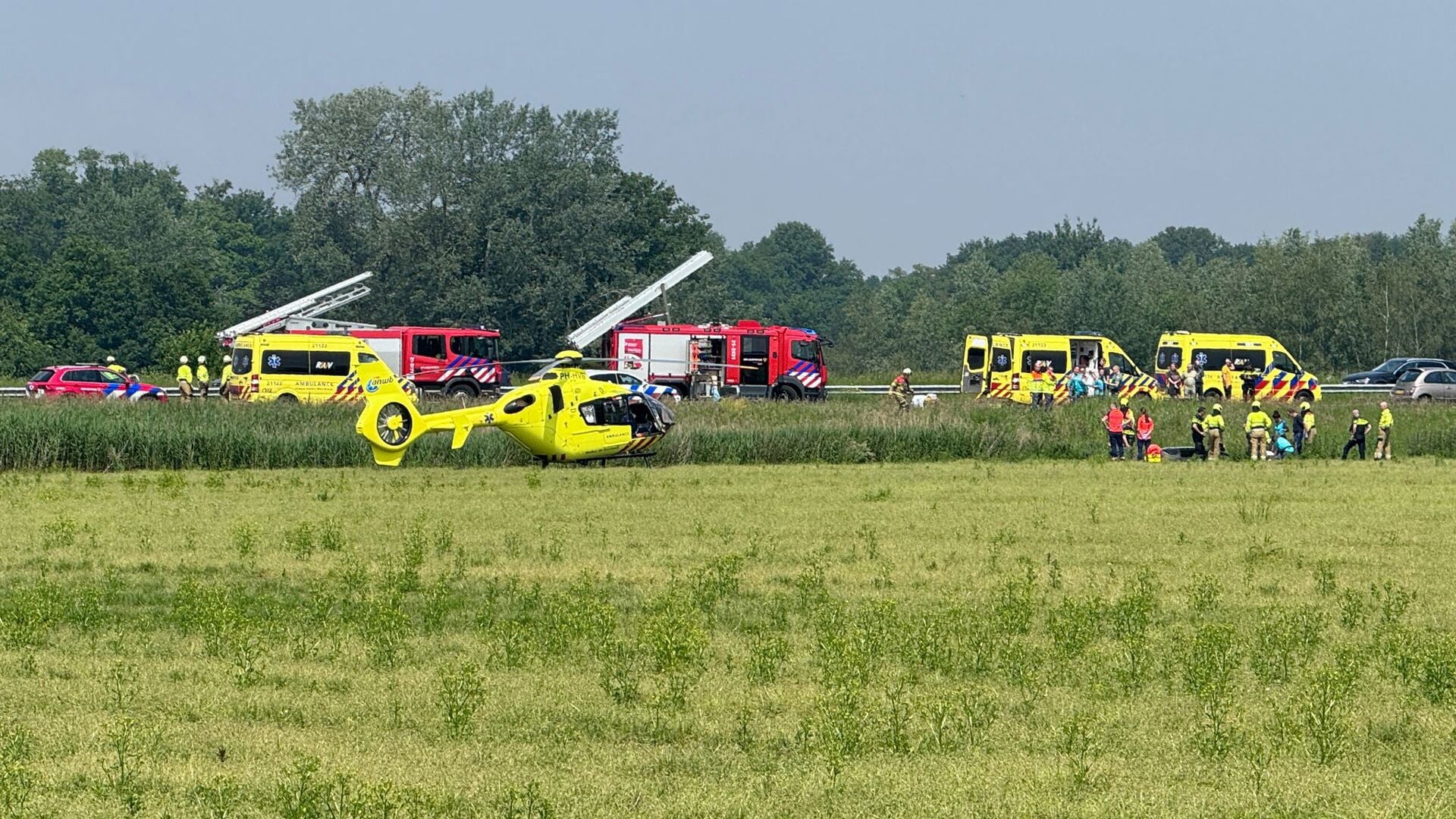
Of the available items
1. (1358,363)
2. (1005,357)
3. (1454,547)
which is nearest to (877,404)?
(1005,357)

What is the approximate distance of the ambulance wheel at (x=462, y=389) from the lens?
166 ft

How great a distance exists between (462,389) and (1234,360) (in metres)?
21.6

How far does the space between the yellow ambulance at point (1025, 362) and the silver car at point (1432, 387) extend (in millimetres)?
7860

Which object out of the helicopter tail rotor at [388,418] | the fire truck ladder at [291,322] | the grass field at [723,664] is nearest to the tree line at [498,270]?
the fire truck ladder at [291,322]

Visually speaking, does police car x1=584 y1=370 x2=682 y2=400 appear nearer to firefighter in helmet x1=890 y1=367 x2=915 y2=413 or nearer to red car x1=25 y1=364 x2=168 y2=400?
firefighter in helmet x1=890 y1=367 x2=915 y2=413

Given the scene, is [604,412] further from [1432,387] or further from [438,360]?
[1432,387]

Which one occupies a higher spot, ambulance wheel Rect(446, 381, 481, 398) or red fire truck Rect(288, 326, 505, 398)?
red fire truck Rect(288, 326, 505, 398)

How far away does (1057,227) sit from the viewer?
450 feet

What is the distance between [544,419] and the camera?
3048 centimetres

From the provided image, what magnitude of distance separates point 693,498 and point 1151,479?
8.41 meters

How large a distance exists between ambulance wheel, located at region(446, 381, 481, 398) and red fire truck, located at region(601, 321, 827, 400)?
4.60 metres

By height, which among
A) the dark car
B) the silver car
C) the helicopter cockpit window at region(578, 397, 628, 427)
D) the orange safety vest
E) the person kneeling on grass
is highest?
the dark car

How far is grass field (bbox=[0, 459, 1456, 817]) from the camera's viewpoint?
9961mm

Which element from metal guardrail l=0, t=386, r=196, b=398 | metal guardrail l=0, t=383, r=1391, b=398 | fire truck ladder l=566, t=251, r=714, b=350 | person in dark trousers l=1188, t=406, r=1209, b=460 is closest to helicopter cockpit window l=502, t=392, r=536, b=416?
person in dark trousers l=1188, t=406, r=1209, b=460
